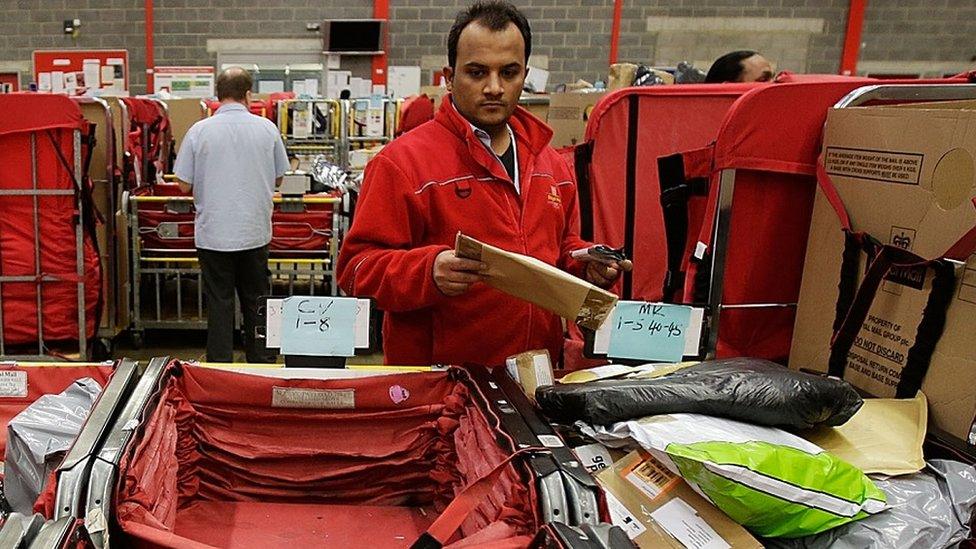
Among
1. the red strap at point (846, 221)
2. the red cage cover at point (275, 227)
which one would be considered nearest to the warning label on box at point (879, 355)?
the red strap at point (846, 221)

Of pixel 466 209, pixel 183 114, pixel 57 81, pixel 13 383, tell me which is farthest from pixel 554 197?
pixel 57 81

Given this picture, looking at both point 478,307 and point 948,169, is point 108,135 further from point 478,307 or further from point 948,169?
point 948,169

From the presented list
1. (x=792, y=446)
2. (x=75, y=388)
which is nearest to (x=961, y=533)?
(x=792, y=446)

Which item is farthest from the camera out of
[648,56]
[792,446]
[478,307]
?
[648,56]

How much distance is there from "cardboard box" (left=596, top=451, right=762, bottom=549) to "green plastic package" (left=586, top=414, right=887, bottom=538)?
0.14 feet

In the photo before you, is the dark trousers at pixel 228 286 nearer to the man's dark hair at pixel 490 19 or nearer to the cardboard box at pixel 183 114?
the man's dark hair at pixel 490 19

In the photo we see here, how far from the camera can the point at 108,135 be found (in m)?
3.85

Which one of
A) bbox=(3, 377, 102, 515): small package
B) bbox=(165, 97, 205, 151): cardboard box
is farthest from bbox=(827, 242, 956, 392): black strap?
bbox=(165, 97, 205, 151): cardboard box

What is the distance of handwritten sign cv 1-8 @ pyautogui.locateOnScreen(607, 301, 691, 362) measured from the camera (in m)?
1.43

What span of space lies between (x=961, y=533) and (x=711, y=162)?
95 centimetres

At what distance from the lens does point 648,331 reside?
1447 millimetres

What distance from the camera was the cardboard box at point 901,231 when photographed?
52.4 inches

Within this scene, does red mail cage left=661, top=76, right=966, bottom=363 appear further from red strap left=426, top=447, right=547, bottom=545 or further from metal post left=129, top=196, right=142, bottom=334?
metal post left=129, top=196, right=142, bottom=334

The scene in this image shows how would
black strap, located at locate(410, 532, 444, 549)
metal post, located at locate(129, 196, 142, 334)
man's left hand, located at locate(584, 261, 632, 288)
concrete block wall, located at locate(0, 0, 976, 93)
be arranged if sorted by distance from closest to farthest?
black strap, located at locate(410, 532, 444, 549)
man's left hand, located at locate(584, 261, 632, 288)
metal post, located at locate(129, 196, 142, 334)
concrete block wall, located at locate(0, 0, 976, 93)
